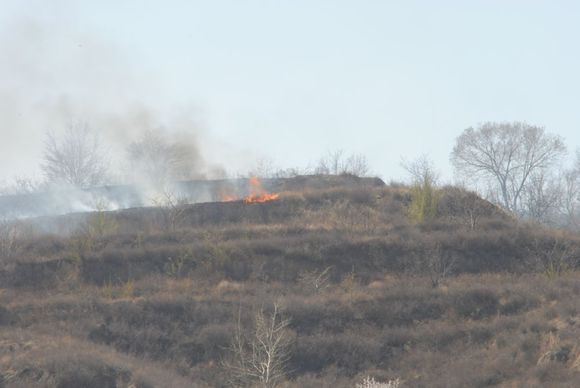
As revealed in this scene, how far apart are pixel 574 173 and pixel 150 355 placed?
70.2 meters

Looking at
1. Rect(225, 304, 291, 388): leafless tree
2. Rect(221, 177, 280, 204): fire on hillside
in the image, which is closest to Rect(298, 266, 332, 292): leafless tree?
Rect(225, 304, 291, 388): leafless tree

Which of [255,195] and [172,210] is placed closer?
[172,210]

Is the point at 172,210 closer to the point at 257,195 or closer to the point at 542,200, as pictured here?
the point at 257,195

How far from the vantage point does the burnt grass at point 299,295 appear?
1227 inches

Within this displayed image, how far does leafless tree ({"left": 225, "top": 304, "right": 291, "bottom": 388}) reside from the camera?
27.9 m

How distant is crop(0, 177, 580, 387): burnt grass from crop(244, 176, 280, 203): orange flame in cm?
78

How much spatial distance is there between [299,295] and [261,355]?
8068mm

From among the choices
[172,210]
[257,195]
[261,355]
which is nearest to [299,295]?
[261,355]

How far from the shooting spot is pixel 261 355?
101 ft

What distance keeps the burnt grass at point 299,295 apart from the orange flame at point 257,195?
2.56 ft

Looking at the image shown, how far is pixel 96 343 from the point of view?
3453cm

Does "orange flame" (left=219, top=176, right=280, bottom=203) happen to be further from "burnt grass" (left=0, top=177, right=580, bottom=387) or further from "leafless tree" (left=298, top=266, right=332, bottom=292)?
"leafless tree" (left=298, top=266, right=332, bottom=292)

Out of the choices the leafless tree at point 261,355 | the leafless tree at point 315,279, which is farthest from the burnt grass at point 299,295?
the leafless tree at point 261,355

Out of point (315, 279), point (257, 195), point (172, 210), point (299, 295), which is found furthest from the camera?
point (257, 195)
